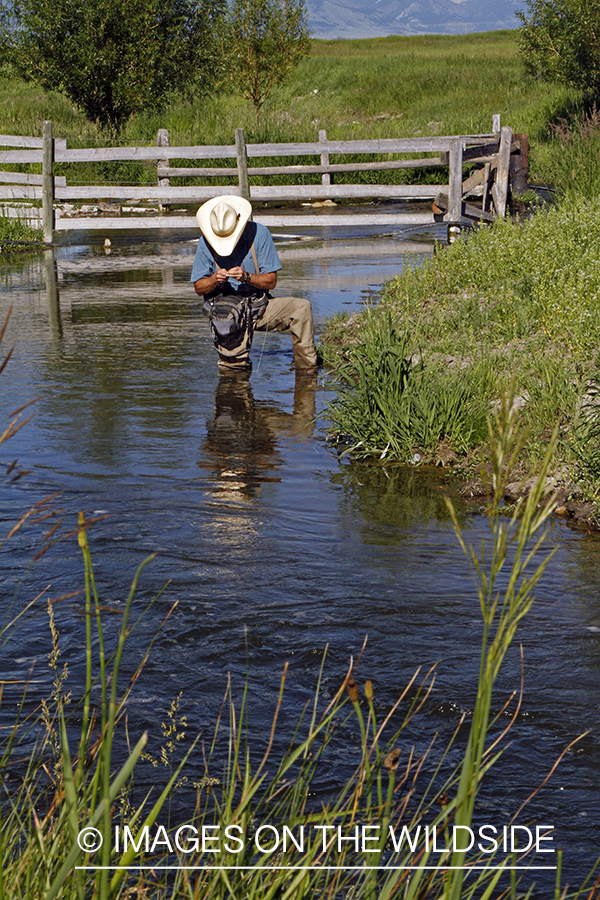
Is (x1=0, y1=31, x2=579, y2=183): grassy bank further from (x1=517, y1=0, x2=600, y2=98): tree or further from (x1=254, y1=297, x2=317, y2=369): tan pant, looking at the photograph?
(x1=254, y1=297, x2=317, y2=369): tan pant

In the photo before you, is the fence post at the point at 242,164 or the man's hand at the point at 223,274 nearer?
the man's hand at the point at 223,274

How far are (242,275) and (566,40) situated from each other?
2701 centimetres

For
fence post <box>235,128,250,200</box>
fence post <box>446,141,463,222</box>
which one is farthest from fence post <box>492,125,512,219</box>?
fence post <box>235,128,250,200</box>

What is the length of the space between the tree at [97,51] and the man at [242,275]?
23.8 m

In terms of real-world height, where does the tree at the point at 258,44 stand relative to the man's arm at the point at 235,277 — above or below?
Answer: above

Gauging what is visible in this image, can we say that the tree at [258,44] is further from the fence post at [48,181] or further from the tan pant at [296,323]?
the tan pant at [296,323]

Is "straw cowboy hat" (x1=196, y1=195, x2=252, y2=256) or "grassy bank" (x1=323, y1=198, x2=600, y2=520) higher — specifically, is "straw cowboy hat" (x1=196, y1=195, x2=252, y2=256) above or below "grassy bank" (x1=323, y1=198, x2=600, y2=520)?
above

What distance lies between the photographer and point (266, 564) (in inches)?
200

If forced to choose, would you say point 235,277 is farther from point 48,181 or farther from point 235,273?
point 48,181

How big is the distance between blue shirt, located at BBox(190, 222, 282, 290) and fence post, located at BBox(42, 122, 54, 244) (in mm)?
10747

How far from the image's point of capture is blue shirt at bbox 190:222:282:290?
29.2ft

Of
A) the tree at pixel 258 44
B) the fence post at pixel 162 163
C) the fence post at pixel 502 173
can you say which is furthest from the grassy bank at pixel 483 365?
the tree at pixel 258 44

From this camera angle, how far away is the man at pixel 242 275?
28.3ft

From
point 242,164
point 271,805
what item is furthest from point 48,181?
point 271,805
